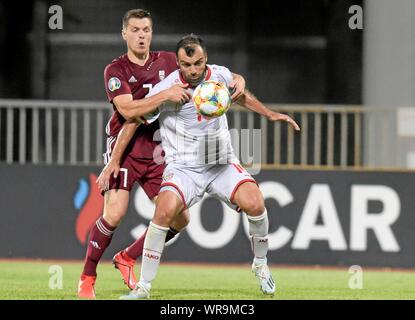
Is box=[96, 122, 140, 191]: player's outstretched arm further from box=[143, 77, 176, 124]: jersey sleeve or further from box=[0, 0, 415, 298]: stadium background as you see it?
box=[0, 0, 415, 298]: stadium background

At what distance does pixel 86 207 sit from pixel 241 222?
1778 millimetres

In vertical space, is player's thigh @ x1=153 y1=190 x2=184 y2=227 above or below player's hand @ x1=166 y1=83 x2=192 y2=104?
below

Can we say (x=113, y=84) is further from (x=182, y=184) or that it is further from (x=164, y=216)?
(x=164, y=216)

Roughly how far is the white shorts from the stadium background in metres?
4.35

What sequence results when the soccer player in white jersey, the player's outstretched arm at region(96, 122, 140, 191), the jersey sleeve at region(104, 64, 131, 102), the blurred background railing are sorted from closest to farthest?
the soccer player in white jersey → the jersey sleeve at region(104, 64, 131, 102) → the player's outstretched arm at region(96, 122, 140, 191) → the blurred background railing

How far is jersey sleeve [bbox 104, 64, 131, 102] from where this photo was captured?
10.5 meters

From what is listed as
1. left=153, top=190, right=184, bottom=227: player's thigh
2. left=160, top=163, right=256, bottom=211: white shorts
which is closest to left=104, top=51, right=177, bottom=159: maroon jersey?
left=160, top=163, right=256, bottom=211: white shorts

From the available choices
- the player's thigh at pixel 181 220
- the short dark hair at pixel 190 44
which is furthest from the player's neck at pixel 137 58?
the player's thigh at pixel 181 220

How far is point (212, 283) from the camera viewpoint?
1234 centimetres

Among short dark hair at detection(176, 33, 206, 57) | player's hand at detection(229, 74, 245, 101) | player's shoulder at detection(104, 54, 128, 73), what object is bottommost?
player's hand at detection(229, 74, 245, 101)

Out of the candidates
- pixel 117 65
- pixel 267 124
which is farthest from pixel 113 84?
pixel 267 124

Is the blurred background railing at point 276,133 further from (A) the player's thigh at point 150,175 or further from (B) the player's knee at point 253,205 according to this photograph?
(B) the player's knee at point 253,205

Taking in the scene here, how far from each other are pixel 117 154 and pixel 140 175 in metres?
0.36
